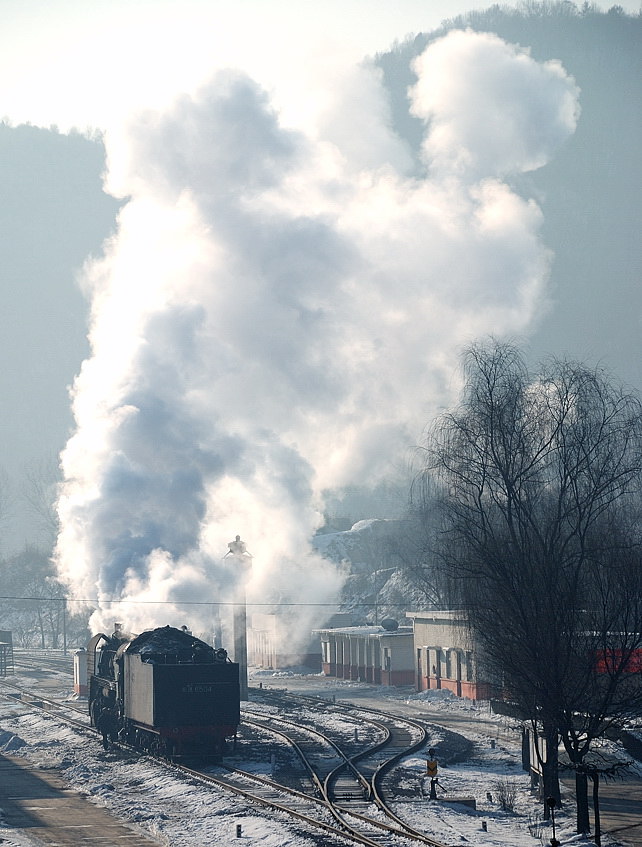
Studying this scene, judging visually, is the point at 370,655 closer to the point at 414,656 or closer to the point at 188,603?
the point at 414,656

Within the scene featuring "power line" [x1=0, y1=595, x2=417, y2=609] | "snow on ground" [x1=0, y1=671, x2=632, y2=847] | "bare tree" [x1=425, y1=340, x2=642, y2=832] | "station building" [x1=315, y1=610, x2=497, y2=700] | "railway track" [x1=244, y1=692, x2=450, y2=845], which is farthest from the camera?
"station building" [x1=315, y1=610, x2=497, y2=700]

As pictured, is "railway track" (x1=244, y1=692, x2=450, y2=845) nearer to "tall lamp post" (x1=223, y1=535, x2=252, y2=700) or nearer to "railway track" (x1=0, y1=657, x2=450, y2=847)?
"railway track" (x1=0, y1=657, x2=450, y2=847)

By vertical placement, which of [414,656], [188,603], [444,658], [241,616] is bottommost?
[414,656]

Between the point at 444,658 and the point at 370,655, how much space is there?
1212cm

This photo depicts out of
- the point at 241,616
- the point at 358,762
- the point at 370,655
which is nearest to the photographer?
the point at 358,762

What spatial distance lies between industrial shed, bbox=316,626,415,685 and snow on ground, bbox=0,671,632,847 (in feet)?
71.5

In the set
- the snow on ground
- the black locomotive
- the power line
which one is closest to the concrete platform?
the snow on ground

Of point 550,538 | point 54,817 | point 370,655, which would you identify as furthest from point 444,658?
point 54,817

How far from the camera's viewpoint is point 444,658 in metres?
59.9

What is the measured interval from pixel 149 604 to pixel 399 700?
1830cm

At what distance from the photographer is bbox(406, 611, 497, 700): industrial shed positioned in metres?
55.3

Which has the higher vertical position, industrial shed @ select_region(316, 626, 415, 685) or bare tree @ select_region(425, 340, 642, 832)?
bare tree @ select_region(425, 340, 642, 832)

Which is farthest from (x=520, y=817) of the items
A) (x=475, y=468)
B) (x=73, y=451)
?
(x=73, y=451)

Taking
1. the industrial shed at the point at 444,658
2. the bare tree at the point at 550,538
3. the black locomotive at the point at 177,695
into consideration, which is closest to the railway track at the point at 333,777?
the black locomotive at the point at 177,695
